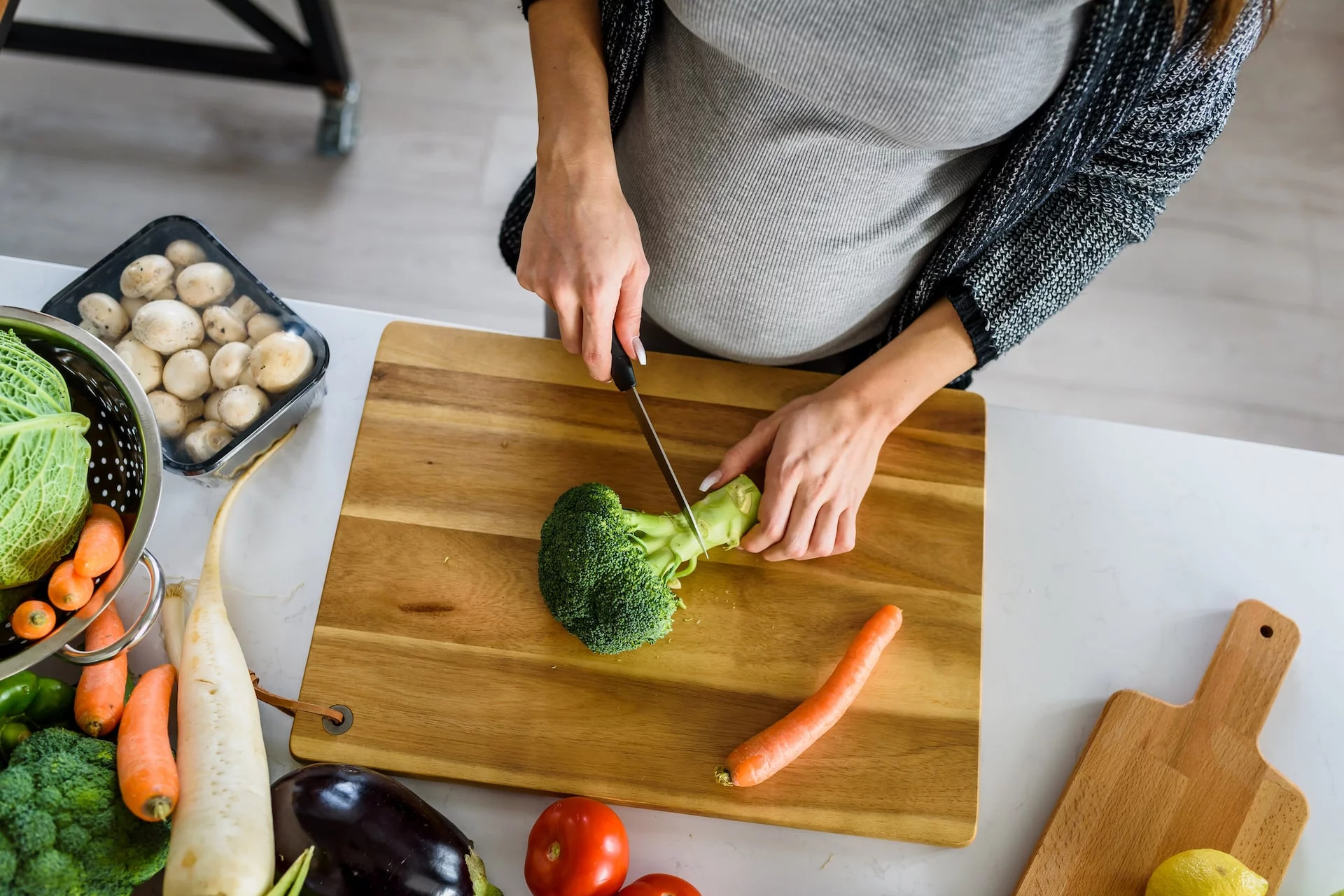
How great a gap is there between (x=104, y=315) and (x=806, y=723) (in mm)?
931

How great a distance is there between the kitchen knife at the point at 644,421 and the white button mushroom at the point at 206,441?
45 centimetres

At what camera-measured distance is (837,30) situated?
84cm

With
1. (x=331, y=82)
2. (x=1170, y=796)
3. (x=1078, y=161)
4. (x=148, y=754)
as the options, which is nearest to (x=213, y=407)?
(x=148, y=754)

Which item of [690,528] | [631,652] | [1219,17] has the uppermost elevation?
[1219,17]

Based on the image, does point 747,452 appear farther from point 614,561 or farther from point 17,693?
point 17,693

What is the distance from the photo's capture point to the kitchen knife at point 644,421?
1.02 metres

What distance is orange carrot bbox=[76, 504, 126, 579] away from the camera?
85 centimetres

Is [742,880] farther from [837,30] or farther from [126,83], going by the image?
[126,83]

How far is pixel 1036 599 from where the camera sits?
1132mm

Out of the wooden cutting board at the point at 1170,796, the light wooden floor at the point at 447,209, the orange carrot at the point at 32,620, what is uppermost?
the orange carrot at the point at 32,620

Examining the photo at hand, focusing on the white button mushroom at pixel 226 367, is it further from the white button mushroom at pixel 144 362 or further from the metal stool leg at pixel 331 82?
the metal stool leg at pixel 331 82

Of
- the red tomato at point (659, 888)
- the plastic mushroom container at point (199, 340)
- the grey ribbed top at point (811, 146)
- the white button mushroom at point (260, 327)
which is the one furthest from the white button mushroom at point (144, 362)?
the red tomato at point (659, 888)

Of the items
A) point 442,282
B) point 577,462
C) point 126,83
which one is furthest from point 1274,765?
point 126,83

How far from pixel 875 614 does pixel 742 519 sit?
0.63ft
